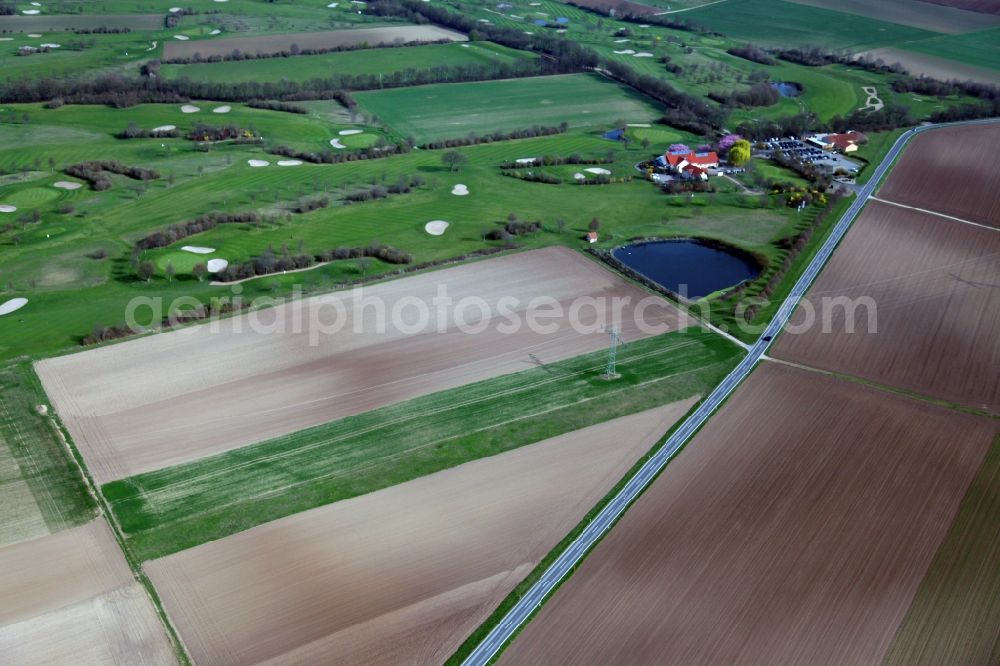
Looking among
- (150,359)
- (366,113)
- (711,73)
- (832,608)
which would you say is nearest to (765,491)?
(832,608)

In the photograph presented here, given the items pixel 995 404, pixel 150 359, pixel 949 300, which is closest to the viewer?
pixel 995 404

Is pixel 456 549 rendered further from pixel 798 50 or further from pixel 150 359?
pixel 798 50

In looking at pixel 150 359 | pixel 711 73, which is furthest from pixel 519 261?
pixel 711 73

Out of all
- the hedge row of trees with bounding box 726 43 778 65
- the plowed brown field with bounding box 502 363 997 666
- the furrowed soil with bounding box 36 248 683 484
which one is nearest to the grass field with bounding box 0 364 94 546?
the furrowed soil with bounding box 36 248 683 484

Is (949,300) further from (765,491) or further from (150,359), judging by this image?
(150,359)

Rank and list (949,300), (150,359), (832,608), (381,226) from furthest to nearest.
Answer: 1. (381,226)
2. (949,300)
3. (150,359)
4. (832,608)

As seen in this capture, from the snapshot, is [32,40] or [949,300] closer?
[949,300]

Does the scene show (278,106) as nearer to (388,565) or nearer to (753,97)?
(753,97)

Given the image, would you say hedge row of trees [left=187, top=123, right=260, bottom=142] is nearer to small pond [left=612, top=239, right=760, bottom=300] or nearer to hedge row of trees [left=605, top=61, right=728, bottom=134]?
small pond [left=612, top=239, right=760, bottom=300]
